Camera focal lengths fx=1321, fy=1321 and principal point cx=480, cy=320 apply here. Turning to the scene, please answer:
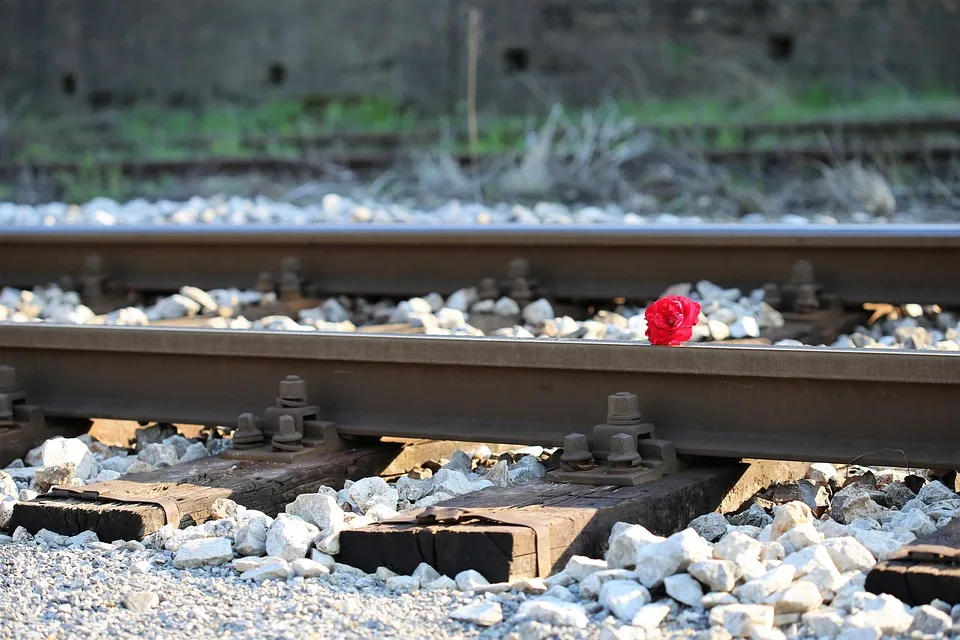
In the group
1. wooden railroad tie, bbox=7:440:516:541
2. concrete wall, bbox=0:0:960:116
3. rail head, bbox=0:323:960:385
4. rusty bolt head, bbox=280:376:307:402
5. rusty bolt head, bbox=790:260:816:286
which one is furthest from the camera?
concrete wall, bbox=0:0:960:116

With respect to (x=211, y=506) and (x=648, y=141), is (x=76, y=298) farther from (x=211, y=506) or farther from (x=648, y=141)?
(x=648, y=141)

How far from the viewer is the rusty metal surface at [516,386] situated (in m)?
3.45

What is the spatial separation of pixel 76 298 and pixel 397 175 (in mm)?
4353

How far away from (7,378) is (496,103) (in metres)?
11.0

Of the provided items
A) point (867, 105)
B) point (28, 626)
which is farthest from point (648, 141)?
point (28, 626)

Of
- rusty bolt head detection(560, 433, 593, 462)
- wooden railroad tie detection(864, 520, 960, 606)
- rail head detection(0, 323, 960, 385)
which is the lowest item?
wooden railroad tie detection(864, 520, 960, 606)

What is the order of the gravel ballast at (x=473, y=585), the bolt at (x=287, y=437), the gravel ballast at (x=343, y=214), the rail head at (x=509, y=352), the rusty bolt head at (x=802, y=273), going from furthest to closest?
1. the gravel ballast at (x=343, y=214)
2. the rusty bolt head at (x=802, y=273)
3. the bolt at (x=287, y=437)
4. the rail head at (x=509, y=352)
5. the gravel ballast at (x=473, y=585)

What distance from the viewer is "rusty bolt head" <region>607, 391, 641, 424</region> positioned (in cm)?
352

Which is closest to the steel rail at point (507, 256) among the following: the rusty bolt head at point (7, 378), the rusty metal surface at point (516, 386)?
the rusty metal surface at point (516, 386)

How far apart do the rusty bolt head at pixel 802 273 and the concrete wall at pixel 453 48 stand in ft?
29.3

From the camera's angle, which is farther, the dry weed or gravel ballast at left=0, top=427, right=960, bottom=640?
the dry weed

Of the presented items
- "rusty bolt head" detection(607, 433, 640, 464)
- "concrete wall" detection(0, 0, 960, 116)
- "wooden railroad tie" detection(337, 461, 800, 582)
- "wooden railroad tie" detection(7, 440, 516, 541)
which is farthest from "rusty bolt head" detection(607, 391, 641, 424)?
"concrete wall" detection(0, 0, 960, 116)

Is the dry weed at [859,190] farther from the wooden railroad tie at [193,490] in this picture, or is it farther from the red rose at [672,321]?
the wooden railroad tie at [193,490]

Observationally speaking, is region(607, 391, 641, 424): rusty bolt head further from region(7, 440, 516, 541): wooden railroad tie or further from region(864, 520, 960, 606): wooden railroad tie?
region(864, 520, 960, 606): wooden railroad tie
